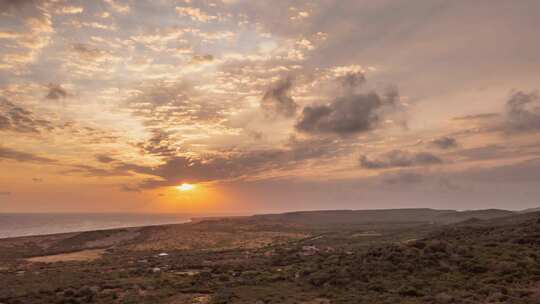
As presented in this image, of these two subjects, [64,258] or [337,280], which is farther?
[64,258]

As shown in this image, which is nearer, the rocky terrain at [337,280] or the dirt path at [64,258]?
the rocky terrain at [337,280]

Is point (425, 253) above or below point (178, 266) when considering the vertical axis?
above

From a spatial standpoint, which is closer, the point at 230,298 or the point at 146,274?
the point at 230,298

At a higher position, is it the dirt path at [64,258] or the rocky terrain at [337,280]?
the rocky terrain at [337,280]

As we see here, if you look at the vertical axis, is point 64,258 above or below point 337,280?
below

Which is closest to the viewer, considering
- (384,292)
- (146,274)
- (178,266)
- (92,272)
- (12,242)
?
(384,292)

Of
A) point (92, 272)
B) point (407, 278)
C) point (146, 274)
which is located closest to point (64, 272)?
point (92, 272)

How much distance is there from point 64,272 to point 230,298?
29.2 metres

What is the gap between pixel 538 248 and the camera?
32.1m

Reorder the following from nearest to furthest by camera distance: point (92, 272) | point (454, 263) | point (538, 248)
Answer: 1. point (454, 263)
2. point (538, 248)
3. point (92, 272)

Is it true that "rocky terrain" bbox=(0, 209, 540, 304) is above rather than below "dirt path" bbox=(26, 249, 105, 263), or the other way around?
above

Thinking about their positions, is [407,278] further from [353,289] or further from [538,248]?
[538,248]

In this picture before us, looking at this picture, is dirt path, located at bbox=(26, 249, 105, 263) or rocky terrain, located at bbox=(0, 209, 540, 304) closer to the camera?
rocky terrain, located at bbox=(0, 209, 540, 304)

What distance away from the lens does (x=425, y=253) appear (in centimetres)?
3288
